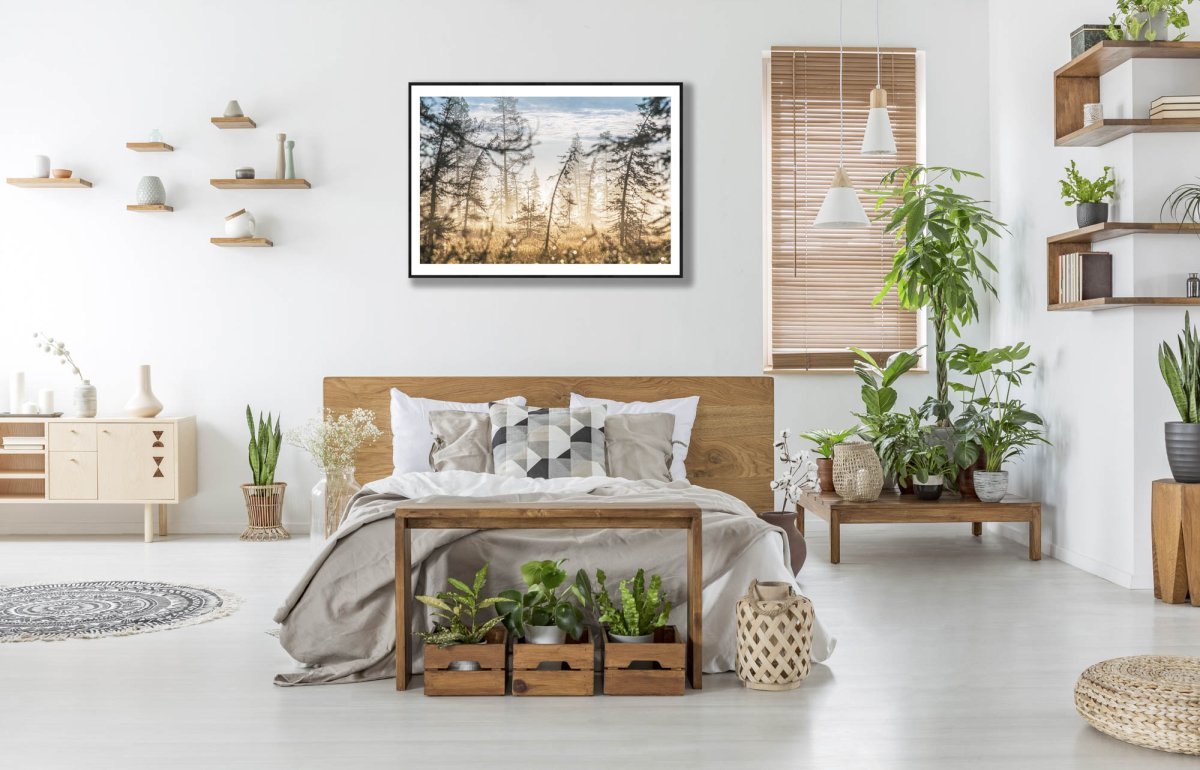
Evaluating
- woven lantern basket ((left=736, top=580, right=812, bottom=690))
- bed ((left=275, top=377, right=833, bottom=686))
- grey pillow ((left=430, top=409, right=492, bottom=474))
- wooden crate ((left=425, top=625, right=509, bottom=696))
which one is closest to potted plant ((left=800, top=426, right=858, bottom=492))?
grey pillow ((left=430, top=409, right=492, bottom=474))

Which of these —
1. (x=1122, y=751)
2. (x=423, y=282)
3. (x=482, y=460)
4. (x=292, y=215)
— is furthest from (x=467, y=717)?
Answer: (x=292, y=215)

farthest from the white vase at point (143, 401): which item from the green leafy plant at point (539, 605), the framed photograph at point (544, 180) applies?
the green leafy plant at point (539, 605)

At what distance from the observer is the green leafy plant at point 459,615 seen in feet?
10.5

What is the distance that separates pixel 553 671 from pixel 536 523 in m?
0.44

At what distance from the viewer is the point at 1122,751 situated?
2.71 m

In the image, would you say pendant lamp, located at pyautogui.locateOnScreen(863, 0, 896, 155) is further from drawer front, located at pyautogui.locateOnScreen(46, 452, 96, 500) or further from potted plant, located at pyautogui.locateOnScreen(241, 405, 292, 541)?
drawer front, located at pyautogui.locateOnScreen(46, 452, 96, 500)

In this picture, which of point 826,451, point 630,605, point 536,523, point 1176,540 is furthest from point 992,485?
point 536,523

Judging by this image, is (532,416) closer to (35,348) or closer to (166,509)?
(166,509)

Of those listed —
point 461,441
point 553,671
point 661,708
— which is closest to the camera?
point 661,708

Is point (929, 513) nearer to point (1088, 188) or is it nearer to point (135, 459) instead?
point (1088, 188)

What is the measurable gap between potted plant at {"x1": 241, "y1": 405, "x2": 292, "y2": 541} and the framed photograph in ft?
4.03

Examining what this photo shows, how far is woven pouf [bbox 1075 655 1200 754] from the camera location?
266cm

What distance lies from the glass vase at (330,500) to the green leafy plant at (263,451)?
46.7 inches

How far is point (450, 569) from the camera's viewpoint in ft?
11.6
